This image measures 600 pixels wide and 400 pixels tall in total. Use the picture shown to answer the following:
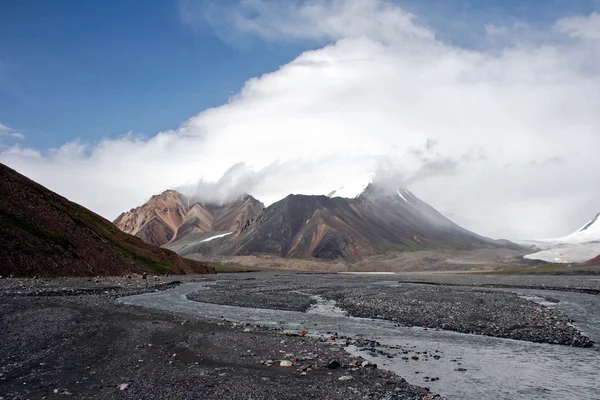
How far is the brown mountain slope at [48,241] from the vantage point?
3078 inches

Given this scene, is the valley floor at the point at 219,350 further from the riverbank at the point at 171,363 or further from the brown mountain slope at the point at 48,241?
the brown mountain slope at the point at 48,241

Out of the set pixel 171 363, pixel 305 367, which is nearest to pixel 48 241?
pixel 171 363

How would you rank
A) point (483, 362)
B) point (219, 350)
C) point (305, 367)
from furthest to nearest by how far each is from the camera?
1. point (219, 350)
2. point (483, 362)
3. point (305, 367)

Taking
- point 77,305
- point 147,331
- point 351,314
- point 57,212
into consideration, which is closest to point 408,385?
point 147,331

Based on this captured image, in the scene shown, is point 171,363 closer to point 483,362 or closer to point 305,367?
point 305,367

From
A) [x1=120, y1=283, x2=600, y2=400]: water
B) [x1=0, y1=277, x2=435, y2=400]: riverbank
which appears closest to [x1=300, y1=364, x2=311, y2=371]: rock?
[x1=0, y1=277, x2=435, y2=400]: riverbank

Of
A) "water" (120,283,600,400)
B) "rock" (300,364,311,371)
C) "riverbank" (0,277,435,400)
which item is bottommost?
"riverbank" (0,277,435,400)

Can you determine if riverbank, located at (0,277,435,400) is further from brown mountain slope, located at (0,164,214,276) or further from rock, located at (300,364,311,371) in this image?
brown mountain slope, located at (0,164,214,276)

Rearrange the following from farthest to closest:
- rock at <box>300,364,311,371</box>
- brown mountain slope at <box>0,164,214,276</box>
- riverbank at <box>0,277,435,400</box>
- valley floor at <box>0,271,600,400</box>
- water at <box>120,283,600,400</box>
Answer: brown mountain slope at <box>0,164,214,276</box>, rock at <box>300,364,311,371</box>, water at <box>120,283,600,400</box>, valley floor at <box>0,271,600,400</box>, riverbank at <box>0,277,435,400</box>

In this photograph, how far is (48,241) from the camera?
290 ft

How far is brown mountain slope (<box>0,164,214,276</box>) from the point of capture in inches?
3078

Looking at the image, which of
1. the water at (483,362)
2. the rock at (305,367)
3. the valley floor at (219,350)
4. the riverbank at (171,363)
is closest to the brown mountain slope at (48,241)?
the valley floor at (219,350)

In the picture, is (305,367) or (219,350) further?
(219,350)

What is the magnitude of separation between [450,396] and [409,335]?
567 inches
